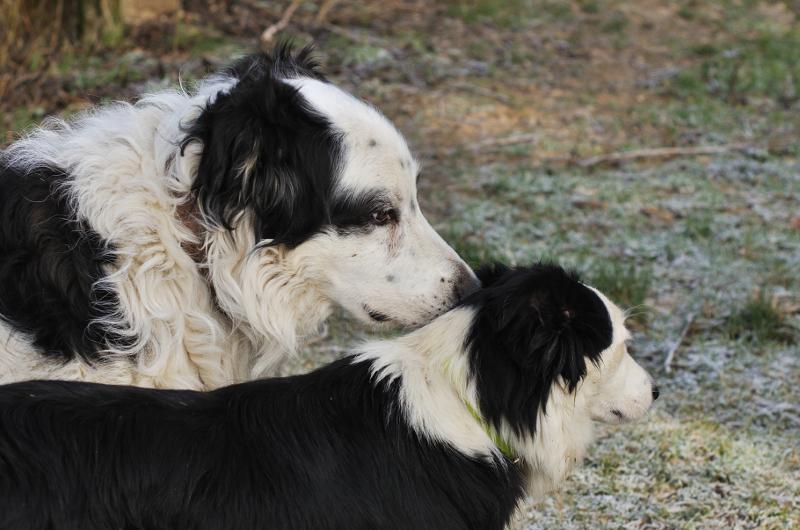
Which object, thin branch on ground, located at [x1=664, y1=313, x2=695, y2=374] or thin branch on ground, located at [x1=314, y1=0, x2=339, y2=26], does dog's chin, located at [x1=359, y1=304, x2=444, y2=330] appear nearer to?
thin branch on ground, located at [x1=664, y1=313, x2=695, y2=374]

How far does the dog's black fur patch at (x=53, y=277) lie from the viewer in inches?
131

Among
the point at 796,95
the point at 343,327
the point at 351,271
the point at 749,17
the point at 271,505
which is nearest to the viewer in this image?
the point at 271,505

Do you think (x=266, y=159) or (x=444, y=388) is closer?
(x=444, y=388)

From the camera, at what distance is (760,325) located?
5797 millimetres

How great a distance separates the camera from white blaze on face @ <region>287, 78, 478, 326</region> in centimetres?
358

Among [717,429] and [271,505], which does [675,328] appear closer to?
[717,429]

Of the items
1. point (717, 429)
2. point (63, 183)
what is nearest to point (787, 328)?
point (717, 429)

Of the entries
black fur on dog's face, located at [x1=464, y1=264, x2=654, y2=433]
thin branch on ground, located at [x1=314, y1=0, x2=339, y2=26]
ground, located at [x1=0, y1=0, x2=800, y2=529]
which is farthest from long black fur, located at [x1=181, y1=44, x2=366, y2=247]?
thin branch on ground, located at [x1=314, y1=0, x2=339, y2=26]

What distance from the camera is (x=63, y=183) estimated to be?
11.3ft

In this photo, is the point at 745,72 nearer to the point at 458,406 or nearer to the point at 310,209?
the point at 310,209

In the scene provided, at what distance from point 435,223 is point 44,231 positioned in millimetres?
3978

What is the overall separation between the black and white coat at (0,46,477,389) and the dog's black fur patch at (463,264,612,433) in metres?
0.48

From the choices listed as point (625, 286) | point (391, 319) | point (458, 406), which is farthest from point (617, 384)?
point (625, 286)

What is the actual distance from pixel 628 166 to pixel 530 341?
5.53 meters
